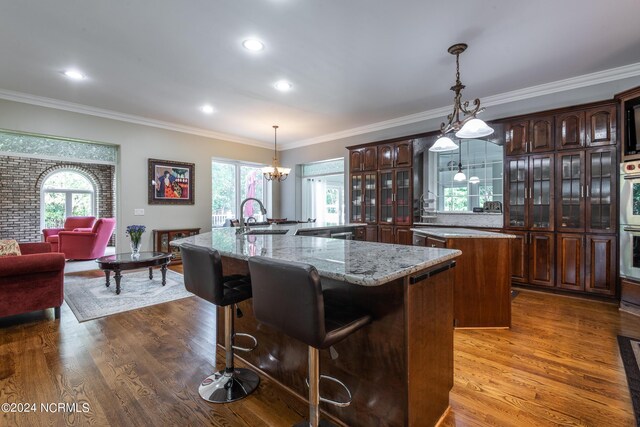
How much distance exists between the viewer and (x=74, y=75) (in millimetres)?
3684

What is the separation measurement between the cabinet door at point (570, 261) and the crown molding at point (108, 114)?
20.4ft

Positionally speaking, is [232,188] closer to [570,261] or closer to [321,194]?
[321,194]

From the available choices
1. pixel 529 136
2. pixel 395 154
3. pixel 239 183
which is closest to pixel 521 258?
pixel 529 136

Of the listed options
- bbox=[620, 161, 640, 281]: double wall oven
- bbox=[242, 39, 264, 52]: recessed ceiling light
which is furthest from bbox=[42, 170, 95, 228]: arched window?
bbox=[620, 161, 640, 281]: double wall oven

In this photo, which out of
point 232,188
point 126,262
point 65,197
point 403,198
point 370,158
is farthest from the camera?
point 65,197

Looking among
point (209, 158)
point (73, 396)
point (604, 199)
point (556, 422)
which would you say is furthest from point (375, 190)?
point (73, 396)

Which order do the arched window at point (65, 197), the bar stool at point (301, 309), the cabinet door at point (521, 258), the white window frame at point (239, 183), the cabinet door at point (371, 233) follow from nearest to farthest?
1. the bar stool at point (301, 309)
2. the cabinet door at point (521, 258)
3. the cabinet door at point (371, 233)
4. the white window frame at point (239, 183)
5. the arched window at point (65, 197)

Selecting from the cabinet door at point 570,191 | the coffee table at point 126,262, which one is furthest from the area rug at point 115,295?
the cabinet door at point 570,191

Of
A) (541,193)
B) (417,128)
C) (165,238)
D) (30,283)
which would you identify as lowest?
(30,283)

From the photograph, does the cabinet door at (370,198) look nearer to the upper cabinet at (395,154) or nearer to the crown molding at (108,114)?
the upper cabinet at (395,154)

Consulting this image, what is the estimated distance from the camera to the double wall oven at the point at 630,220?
Answer: 3137 millimetres

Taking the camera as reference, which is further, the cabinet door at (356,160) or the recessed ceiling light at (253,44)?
the cabinet door at (356,160)

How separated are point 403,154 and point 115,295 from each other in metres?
4.79

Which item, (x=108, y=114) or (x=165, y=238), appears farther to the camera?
(x=165, y=238)
